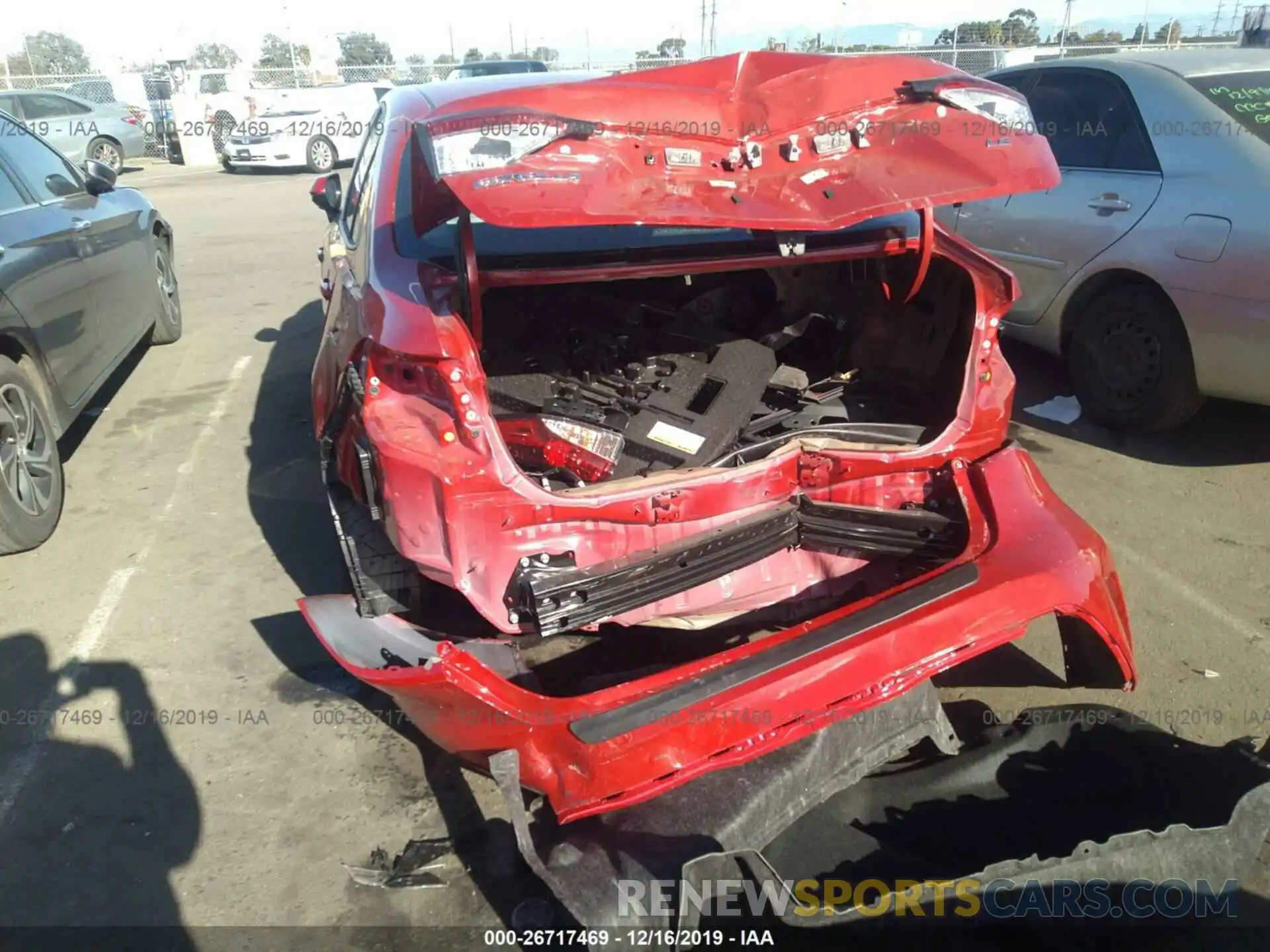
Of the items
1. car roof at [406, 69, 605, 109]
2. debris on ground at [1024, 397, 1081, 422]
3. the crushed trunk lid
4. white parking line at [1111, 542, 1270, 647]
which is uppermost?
car roof at [406, 69, 605, 109]

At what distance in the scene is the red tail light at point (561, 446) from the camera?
2.96 meters

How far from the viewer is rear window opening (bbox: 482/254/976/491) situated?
3.05 m

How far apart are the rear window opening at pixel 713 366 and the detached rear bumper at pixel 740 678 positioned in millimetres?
650

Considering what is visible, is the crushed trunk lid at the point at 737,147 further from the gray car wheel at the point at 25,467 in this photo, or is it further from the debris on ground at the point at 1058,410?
the debris on ground at the point at 1058,410

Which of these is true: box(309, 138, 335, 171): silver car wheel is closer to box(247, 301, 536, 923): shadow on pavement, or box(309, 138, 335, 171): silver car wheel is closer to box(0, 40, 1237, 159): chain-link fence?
box(0, 40, 1237, 159): chain-link fence

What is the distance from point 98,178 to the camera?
5.49 metres

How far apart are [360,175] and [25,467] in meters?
1.94

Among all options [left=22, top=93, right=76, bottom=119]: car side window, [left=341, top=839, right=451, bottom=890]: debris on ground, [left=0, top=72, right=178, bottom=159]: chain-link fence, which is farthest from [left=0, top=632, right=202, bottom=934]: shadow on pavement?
[left=0, top=72, right=178, bottom=159]: chain-link fence

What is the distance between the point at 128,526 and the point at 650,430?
2.69m

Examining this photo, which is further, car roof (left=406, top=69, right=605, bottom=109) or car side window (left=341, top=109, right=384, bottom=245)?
Answer: car side window (left=341, top=109, right=384, bottom=245)

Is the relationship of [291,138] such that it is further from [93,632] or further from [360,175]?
[93,632]

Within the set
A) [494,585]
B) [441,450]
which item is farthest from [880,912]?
[441,450]

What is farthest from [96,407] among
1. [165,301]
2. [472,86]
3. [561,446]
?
[561,446]

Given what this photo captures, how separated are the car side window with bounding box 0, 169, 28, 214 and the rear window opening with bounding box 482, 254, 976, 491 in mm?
2836
